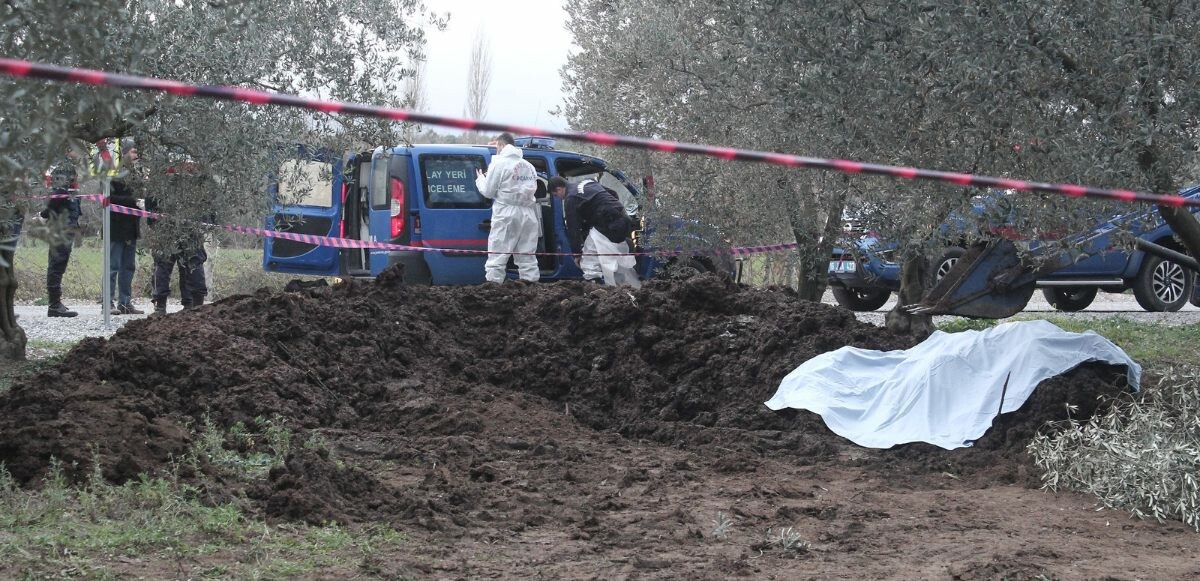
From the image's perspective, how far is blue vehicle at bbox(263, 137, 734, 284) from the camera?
12523 millimetres

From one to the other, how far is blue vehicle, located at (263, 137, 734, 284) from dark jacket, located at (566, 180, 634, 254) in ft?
1.09

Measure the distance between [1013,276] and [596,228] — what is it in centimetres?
581

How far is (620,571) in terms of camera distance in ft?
14.8

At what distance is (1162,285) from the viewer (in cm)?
1590

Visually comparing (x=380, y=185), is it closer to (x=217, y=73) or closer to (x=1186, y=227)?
(x=217, y=73)

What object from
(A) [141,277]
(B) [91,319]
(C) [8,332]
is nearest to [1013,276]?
(C) [8,332]

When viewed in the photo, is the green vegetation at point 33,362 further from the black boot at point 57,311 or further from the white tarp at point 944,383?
the white tarp at point 944,383

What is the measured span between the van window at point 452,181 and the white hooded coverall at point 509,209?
246 millimetres

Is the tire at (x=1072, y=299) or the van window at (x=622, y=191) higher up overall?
the van window at (x=622, y=191)

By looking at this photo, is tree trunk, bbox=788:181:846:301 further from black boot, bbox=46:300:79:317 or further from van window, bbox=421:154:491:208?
black boot, bbox=46:300:79:317

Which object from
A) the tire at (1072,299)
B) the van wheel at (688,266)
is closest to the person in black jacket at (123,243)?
the van wheel at (688,266)

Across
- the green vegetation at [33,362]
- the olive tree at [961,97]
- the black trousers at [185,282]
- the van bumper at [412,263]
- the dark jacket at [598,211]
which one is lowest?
the green vegetation at [33,362]

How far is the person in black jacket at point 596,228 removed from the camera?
1301 cm

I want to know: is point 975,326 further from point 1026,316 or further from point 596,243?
point 596,243
